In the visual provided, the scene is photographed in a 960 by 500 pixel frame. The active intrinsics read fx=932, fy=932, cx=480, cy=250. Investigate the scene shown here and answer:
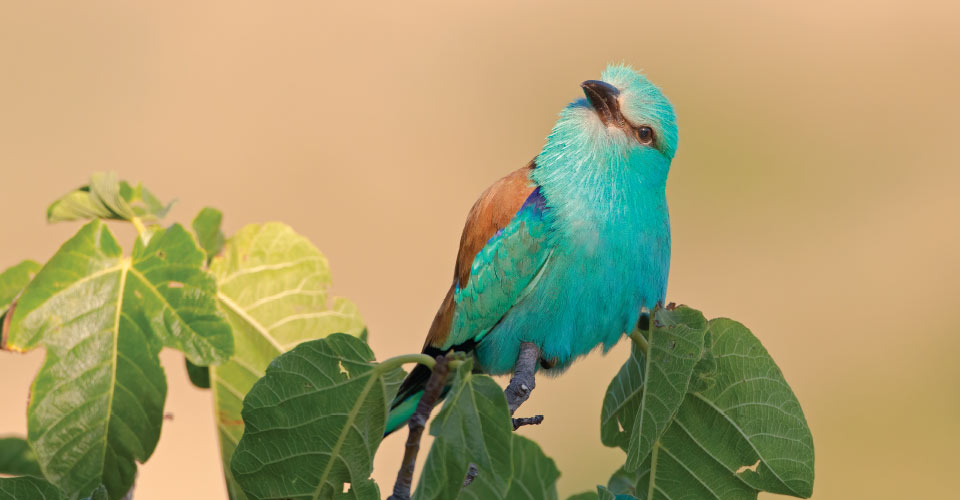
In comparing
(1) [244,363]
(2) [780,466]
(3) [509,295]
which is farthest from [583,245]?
(1) [244,363]

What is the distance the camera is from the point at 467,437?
1.58 metres

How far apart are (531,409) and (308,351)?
19.9ft

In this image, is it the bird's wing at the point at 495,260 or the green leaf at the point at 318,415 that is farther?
the bird's wing at the point at 495,260

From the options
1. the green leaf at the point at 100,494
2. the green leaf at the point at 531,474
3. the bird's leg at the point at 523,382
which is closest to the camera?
the green leaf at the point at 100,494

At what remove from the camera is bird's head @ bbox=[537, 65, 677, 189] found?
237cm

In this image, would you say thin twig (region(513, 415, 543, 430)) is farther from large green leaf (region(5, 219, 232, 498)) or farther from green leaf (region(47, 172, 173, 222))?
green leaf (region(47, 172, 173, 222))

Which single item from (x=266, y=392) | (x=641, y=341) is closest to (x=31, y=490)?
(x=266, y=392)

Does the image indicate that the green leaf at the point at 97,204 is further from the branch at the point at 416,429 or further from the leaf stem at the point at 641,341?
the leaf stem at the point at 641,341

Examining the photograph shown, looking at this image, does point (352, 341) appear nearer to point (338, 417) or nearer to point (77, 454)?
point (338, 417)

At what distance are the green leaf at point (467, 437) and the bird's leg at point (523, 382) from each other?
196 millimetres

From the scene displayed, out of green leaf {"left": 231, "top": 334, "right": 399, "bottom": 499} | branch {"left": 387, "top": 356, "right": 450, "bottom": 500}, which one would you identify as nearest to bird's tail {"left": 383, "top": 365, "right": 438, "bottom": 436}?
green leaf {"left": 231, "top": 334, "right": 399, "bottom": 499}

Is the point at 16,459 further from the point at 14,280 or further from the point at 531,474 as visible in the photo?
the point at 531,474

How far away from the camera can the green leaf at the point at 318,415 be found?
171 cm

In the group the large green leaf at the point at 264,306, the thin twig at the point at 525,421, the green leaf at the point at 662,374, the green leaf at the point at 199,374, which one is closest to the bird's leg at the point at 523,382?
the thin twig at the point at 525,421
